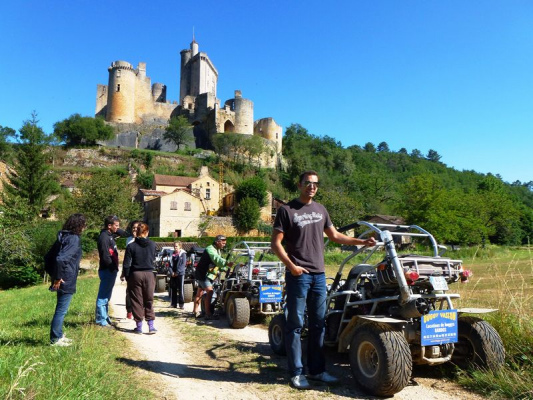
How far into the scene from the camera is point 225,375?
4535 mm

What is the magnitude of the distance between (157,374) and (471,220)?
188 ft

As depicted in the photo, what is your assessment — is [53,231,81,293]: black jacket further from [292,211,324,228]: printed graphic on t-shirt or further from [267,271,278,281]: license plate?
[267,271,278,281]: license plate

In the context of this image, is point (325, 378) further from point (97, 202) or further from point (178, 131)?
point (178, 131)

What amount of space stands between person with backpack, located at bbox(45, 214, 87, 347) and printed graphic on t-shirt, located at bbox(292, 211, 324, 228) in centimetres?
312

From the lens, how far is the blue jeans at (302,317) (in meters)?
4.16

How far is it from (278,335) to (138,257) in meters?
2.69

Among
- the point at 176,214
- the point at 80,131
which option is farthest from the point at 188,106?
the point at 176,214

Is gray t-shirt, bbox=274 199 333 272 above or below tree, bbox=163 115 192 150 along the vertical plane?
below

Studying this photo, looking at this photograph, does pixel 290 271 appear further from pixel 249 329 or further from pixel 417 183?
pixel 417 183

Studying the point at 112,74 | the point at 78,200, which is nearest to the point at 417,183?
the point at 78,200

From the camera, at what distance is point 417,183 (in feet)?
173

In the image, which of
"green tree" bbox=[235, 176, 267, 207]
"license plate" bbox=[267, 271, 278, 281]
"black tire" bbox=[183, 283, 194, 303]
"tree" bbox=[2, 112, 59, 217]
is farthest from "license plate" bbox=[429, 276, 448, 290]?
"green tree" bbox=[235, 176, 267, 207]

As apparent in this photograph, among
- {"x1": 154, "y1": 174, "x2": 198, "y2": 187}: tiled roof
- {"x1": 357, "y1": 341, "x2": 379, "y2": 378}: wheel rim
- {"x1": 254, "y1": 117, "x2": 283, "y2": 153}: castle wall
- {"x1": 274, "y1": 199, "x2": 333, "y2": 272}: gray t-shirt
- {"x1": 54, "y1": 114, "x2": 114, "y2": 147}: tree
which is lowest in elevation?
{"x1": 357, "y1": 341, "x2": 379, "y2": 378}: wheel rim

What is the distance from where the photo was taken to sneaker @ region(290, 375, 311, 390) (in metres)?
4.01
